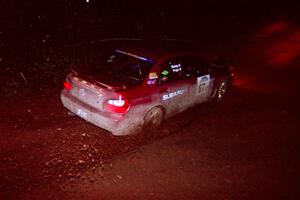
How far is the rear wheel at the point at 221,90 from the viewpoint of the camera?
28.6 ft

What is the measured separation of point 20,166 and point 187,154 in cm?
292

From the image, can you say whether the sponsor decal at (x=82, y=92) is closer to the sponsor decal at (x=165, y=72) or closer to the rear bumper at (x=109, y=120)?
the rear bumper at (x=109, y=120)

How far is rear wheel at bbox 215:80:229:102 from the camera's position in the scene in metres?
8.71

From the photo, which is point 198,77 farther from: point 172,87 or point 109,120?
point 109,120

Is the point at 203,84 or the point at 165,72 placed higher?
the point at 165,72

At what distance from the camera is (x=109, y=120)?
6023 mm

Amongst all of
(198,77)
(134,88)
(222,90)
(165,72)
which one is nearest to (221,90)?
(222,90)

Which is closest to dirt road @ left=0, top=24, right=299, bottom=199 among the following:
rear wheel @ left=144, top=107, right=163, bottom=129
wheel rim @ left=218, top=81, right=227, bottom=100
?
rear wheel @ left=144, top=107, right=163, bottom=129

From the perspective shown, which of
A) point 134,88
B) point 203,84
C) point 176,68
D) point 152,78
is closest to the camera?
point 134,88

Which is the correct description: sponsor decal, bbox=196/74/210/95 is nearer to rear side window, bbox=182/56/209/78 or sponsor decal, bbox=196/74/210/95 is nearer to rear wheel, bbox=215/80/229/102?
rear side window, bbox=182/56/209/78

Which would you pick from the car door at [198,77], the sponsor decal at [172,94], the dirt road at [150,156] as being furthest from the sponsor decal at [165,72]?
the dirt road at [150,156]

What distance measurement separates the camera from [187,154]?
6.37 meters

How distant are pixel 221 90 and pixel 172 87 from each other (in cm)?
254

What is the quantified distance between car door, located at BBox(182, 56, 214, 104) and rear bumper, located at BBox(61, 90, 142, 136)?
1659 mm
